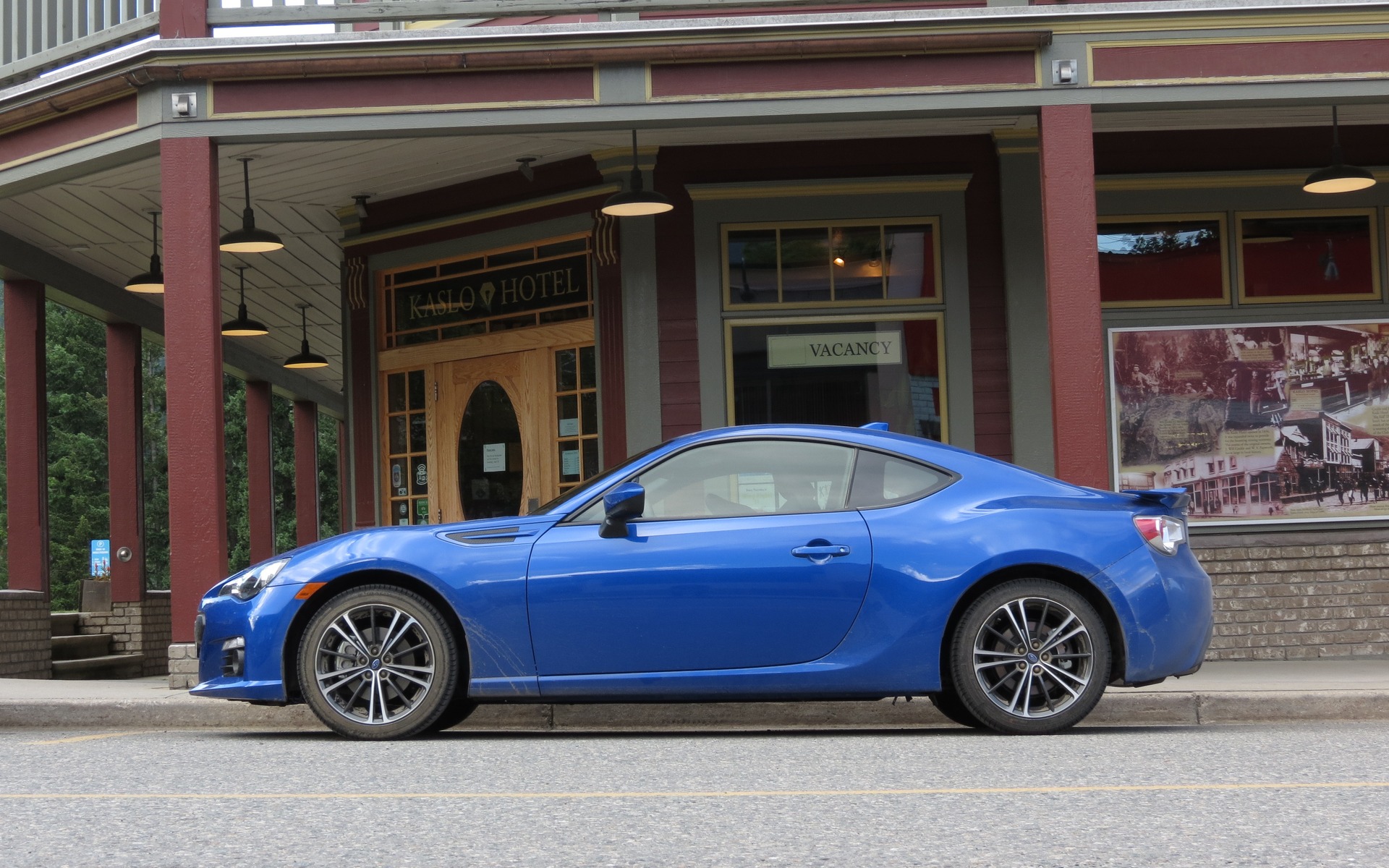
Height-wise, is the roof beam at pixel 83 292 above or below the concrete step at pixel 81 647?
above

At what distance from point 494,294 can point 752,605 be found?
7397 mm

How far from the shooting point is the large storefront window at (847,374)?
1245 centimetres

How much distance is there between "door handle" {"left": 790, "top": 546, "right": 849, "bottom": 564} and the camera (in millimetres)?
6887

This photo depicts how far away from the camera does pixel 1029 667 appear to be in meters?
6.88

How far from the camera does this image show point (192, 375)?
397 inches

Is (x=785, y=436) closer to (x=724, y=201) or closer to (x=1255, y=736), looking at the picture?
(x=1255, y=736)

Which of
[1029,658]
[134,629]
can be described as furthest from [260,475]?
[1029,658]

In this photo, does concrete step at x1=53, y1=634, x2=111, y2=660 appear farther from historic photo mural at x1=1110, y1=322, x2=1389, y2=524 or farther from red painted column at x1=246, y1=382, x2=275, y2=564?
historic photo mural at x1=1110, y1=322, x2=1389, y2=524

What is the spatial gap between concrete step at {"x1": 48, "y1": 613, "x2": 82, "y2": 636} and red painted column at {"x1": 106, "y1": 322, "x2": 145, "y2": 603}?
0.56m

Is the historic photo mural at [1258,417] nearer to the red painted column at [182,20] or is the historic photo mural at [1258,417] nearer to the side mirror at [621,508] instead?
→ the side mirror at [621,508]

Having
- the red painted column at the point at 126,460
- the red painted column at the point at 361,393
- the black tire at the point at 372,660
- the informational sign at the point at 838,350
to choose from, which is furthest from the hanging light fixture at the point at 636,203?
the red painted column at the point at 126,460

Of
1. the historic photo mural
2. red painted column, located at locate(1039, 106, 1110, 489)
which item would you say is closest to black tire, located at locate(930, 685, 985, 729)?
red painted column, located at locate(1039, 106, 1110, 489)

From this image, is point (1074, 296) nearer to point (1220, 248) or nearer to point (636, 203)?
point (1220, 248)

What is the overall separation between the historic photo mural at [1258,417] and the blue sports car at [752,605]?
5324mm
